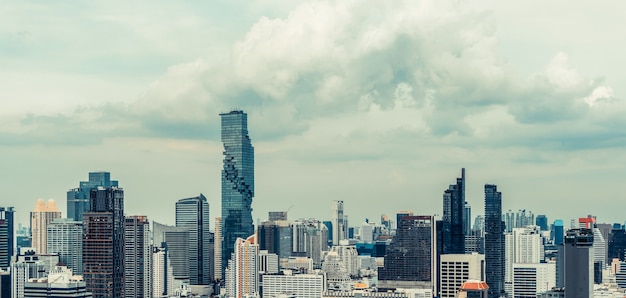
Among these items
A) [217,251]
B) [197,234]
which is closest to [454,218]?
[217,251]

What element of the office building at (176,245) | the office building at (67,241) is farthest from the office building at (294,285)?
the office building at (67,241)

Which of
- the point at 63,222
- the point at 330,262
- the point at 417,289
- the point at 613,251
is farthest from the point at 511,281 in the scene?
the point at 63,222

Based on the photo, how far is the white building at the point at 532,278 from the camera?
179ft

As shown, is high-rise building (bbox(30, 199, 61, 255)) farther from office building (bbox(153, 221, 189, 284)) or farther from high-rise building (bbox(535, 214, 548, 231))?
high-rise building (bbox(535, 214, 548, 231))

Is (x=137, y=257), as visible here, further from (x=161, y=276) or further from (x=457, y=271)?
(x=457, y=271)

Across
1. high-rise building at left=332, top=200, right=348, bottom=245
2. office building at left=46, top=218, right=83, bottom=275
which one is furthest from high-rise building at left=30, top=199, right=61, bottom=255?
high-rise building at left=332, top=200, right=348, bottom=245

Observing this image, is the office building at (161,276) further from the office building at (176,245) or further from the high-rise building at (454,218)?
the high-rise building at (454,218)

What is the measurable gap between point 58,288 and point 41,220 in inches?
1111

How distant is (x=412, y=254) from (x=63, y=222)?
20912 mm

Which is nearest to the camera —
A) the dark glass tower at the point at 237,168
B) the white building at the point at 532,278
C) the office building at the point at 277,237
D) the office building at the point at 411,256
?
the white building at the point at 532,278

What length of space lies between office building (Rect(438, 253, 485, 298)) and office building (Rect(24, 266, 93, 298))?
18404mm

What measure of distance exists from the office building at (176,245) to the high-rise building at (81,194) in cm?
457

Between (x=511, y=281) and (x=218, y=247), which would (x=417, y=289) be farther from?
(x=218, y=247)

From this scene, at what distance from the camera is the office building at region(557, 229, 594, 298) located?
3809 centimetres
